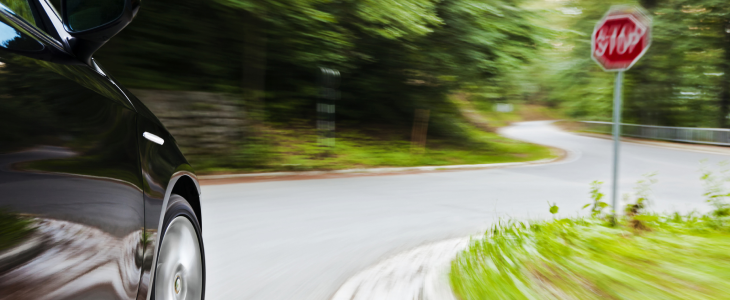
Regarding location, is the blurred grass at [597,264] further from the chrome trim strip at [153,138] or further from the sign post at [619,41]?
the chrome trim strip at [153,138]

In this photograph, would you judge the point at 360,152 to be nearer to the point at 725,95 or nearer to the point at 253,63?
the point at 253,63

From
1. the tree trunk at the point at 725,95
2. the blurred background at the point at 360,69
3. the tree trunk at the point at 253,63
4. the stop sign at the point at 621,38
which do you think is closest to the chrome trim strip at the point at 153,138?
the stop sign at the point at 621,38

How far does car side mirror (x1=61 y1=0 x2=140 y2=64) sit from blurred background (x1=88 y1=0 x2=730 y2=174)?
948cm

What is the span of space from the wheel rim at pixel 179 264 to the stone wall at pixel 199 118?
8.82 m

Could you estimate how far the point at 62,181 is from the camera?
1542mm

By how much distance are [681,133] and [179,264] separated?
2902 centimetres

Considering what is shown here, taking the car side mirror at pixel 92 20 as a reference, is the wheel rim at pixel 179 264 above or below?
below

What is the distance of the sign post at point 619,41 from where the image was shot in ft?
19.7

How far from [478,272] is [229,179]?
294 inches

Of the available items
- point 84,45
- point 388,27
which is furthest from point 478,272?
point 388,27

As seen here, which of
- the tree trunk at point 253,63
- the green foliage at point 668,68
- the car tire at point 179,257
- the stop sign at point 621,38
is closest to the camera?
the car tire at point 179,257

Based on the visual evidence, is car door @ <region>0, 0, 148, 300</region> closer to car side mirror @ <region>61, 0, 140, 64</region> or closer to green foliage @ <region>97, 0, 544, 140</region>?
car side mirror @ <region>61, 0, 140, 64</region>

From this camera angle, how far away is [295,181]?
428 inches

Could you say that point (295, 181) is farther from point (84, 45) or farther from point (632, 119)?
point (632, 119)
